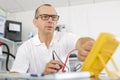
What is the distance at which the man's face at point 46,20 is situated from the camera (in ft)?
4.08

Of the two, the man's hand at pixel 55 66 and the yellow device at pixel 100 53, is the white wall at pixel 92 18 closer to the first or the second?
the man's hand at pixel 55 66

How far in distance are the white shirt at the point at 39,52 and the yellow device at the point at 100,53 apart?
625mm

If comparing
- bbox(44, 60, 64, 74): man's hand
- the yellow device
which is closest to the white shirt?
bbox(44, 60, 64, 74): man's hand

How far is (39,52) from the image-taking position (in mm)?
1316

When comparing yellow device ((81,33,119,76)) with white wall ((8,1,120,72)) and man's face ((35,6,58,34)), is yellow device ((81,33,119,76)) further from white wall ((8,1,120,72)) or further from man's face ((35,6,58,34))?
white wall ((8,1,120,72))

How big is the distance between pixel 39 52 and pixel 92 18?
6.71 ft

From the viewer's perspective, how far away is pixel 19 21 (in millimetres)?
3504

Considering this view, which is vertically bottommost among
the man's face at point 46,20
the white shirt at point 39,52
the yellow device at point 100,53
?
the white shirt at point 39,52

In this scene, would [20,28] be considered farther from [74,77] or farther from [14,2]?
[74,77]

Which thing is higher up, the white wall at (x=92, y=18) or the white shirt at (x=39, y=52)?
the white wall at (x=92, y=18)

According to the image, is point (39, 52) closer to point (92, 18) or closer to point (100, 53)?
point (100, 53)

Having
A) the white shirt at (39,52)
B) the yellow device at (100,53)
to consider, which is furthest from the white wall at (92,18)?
the yellow device at (100,53)

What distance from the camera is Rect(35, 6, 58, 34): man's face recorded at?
4.08 feet

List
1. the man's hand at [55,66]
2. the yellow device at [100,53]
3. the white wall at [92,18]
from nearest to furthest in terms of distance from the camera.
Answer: the yellow device at [100,53] → the man's hand at [55,66] → the white wall at [92,18]
